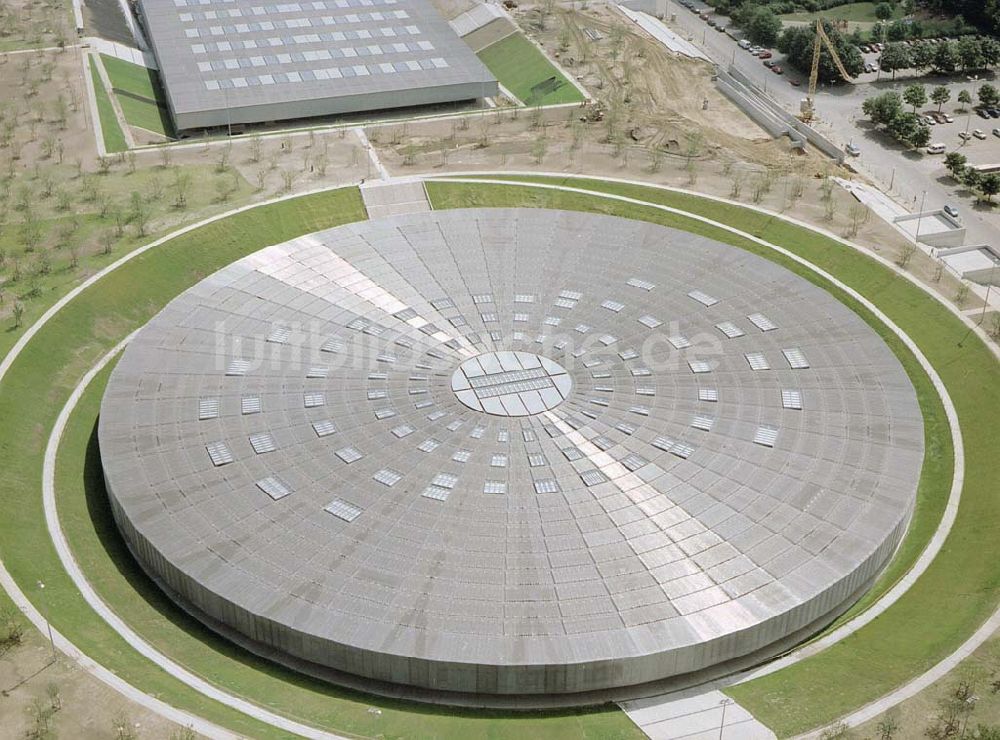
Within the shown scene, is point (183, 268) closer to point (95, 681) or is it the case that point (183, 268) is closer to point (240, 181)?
point (240, 181)

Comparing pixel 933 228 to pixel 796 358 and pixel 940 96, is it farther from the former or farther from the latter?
pixel 940 96

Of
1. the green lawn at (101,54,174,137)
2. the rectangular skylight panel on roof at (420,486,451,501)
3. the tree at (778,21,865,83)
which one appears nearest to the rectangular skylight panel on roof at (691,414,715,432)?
the rectangular skylight panel on roof at (420,486,451,501)

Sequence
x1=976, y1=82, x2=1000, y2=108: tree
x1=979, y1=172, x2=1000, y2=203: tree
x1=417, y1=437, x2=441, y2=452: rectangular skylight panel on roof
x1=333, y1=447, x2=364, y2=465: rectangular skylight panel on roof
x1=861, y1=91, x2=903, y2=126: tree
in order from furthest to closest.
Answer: x1=976, y1=82, x2=1000, y2=108: tree → x1=861, y1=91, x2=903, y2=126: tree → x1=979, y1=172, x2=1000, y2=203: tree → x1=417, y1=437, x2=441, y2=452: rectangular skylight panel on roof → x1=333, y1=447, x2=364, y2=465: rectangular skylight panel on roof

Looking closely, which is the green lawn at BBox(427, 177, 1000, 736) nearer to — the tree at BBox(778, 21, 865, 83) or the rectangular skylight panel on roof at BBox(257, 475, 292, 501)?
the rectangular skylight panel on roof at BBox(257, 475, 292, 501)

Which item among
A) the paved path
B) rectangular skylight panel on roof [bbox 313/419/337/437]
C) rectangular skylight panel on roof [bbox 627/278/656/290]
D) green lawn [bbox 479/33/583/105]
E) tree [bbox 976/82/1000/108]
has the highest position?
green lawn [bbox 479/33/583/105]

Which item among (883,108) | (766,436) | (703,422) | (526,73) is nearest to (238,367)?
(703,422)

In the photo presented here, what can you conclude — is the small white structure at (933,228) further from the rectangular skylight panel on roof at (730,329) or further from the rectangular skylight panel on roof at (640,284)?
the rectangular skylight panel on roof at (640,284)
